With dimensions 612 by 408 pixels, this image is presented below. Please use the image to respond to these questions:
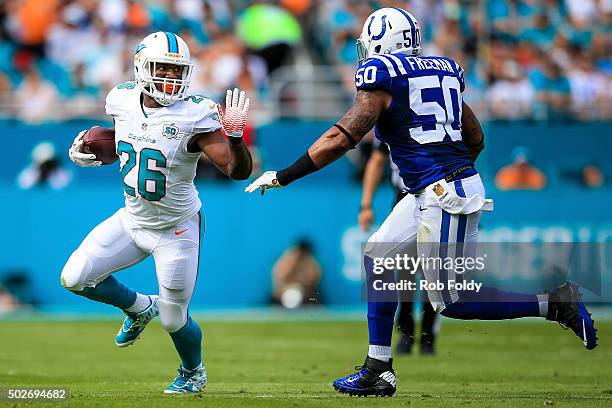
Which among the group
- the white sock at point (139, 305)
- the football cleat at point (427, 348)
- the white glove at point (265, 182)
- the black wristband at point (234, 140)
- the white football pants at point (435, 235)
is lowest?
the football cleat at point (427, 348)

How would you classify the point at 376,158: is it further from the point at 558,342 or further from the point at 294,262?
the point at 294,262

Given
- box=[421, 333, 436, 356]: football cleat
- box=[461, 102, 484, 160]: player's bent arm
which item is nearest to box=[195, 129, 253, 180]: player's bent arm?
box=[461, 102, 484, 160]: player's bent arm

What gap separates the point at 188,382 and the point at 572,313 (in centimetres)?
247

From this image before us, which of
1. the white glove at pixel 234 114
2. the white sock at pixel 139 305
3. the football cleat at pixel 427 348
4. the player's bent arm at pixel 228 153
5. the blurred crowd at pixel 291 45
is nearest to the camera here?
the white glove at pixel 234 114

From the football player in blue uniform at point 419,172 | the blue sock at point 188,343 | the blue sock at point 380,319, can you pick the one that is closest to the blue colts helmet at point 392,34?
the football player in blue uniform at point 419,172

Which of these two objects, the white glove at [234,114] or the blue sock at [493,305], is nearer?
the white glove at [234,114]

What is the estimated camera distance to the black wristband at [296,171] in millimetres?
6812

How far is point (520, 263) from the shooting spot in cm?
1319

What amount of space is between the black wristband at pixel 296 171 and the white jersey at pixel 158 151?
729 mm

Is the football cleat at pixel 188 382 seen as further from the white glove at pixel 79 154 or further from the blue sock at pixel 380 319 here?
the white glove at pixel 79 154

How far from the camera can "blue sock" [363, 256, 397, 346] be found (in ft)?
24.1

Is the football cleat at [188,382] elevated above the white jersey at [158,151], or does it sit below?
below

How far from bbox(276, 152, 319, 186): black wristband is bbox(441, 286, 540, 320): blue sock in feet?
3.99

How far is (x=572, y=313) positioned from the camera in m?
7.11
